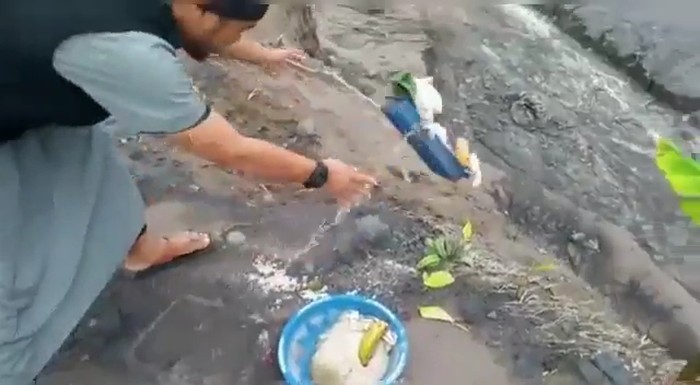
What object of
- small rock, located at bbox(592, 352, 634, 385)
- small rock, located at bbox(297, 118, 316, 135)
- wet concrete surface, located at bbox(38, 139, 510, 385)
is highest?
small rock, located at bbox(297, 118, 316, 135)

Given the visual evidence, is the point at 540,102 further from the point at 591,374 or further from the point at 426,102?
the point at 591,374

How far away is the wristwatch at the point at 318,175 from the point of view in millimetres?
1859

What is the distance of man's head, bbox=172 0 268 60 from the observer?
151 cm

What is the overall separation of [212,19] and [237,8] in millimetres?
61

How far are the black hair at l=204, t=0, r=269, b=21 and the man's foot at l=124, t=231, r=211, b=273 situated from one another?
2.70 ft

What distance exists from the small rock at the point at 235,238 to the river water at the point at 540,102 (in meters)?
0.66

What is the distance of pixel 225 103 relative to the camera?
2670mm

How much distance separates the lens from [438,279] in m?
2.26

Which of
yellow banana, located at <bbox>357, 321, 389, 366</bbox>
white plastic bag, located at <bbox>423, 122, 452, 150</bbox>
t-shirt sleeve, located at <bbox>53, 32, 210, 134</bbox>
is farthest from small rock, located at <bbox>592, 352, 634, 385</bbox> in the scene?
t-shirt sleeve, located at <bbox>53, 32, 210, 134</bbox>

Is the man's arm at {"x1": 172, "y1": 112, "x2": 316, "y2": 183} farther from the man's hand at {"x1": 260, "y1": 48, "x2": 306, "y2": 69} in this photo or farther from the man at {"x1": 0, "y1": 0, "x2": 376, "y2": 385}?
the man's hand at {"x1": 260, "y1": 48, "x2": 306, "y2": 69}

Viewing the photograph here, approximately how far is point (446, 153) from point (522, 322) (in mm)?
421

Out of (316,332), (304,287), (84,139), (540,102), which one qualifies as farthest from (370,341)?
(540,102)

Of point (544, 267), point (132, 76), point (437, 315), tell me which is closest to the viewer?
point (132, 76)

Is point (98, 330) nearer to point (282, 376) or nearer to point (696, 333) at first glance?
point (282, 376)
